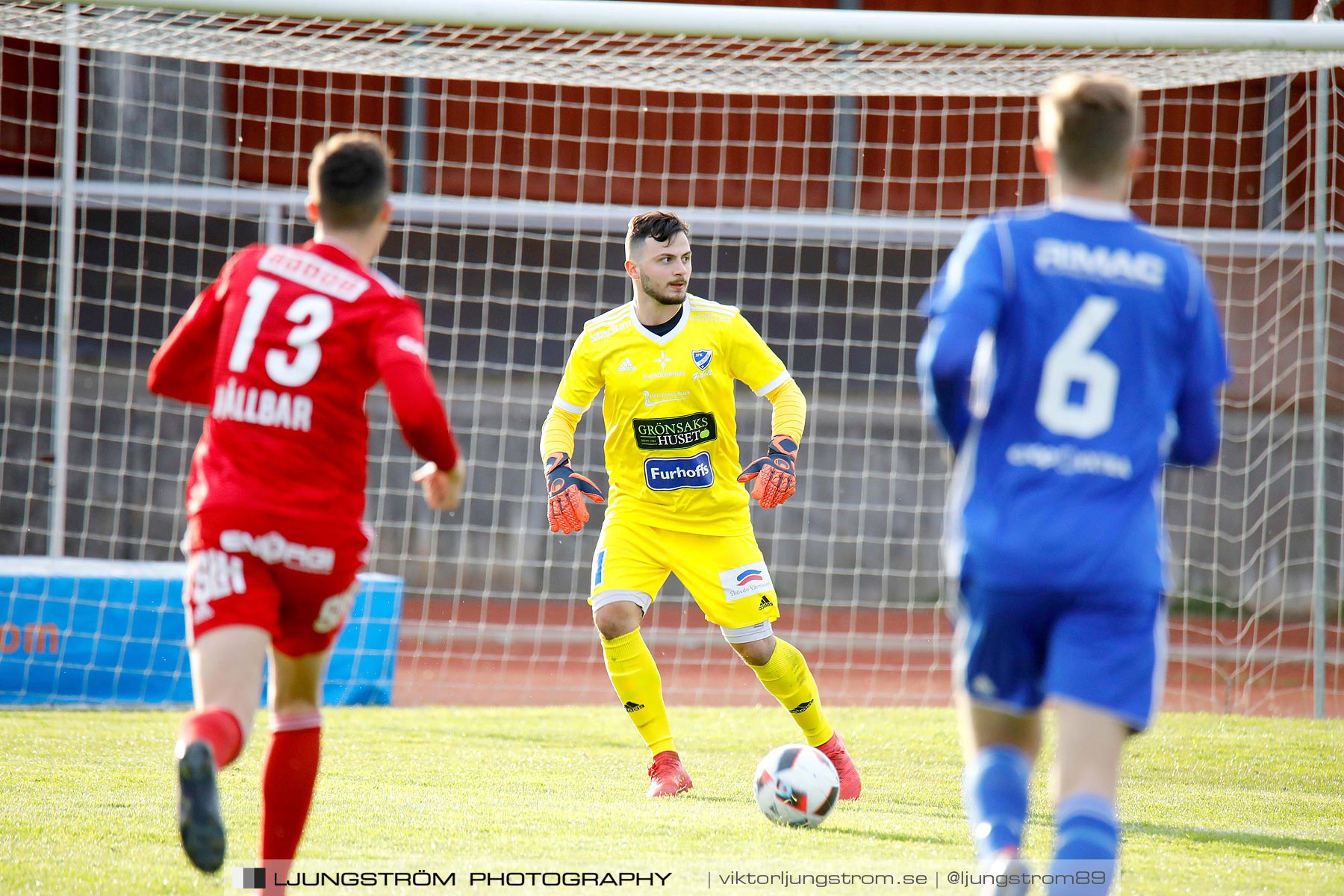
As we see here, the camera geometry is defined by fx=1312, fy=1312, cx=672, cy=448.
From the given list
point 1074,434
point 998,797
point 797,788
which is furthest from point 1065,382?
point 797,788

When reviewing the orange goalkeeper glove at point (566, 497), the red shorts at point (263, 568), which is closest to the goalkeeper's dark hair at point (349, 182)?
the red shorts at point (263, 568)

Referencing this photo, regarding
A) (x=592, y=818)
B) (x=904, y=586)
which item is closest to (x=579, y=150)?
(x=904, y=586)

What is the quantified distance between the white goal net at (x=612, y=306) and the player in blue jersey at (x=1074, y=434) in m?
6.12

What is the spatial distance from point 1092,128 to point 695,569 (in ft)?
9.37

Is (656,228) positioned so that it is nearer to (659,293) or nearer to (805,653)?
(659,293)

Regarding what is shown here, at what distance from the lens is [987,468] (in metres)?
2.36

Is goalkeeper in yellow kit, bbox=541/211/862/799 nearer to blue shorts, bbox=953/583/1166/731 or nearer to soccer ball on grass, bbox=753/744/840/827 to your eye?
soccer ball on grass, bbox=753/744/840/827

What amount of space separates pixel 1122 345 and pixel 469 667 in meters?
7.79

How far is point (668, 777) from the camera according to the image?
4.79 m

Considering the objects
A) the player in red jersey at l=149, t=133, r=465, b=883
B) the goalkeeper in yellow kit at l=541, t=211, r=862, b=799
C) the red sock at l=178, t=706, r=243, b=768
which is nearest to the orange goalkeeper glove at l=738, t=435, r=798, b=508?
the goalkeeper in yellow kit at l=541, t=211, r=862, b=799

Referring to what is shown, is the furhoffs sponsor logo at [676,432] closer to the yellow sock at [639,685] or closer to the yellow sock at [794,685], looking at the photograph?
the yellow sock at [639,685]

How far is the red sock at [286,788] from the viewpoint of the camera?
291cm

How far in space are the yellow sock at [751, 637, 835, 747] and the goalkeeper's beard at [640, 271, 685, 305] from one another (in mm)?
1356

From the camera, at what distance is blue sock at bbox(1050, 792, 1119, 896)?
7.38 feet
